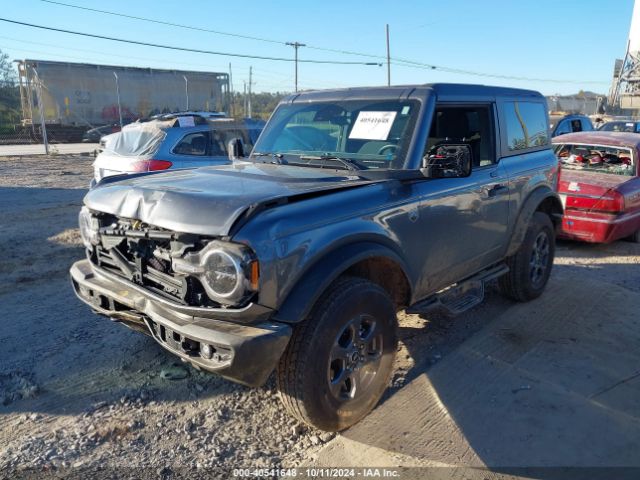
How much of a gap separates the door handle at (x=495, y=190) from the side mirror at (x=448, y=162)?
808 millimetres

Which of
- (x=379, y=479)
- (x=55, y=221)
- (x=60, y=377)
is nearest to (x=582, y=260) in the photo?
(x=379, y=479)

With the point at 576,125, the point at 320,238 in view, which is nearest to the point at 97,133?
the point at 576,125

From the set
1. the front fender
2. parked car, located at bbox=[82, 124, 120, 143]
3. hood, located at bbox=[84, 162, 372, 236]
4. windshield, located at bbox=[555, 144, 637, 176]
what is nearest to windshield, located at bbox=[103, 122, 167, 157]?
hood, located at bbox=[84, 162, 372, 236]

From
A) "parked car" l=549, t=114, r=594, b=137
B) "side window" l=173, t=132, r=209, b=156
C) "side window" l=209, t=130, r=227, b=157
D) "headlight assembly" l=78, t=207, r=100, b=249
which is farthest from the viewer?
"parked car" l=549, t=114, r=594, b=137

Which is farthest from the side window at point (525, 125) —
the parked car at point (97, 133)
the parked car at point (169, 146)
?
the parked car at point (97, 133)

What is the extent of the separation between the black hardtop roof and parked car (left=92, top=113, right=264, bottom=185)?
358 centimetres

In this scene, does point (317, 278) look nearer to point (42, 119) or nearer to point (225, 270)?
point (225, 270)

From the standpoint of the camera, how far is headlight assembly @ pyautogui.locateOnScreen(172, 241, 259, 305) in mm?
2549

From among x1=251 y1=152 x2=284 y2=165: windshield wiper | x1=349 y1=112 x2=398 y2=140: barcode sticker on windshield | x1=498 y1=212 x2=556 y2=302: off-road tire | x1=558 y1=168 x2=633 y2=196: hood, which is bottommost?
x1=498 y1=212 x2=556 y2=302: off-road tire

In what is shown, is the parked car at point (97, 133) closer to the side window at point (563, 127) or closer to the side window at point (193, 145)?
the side window at point (193, 145)

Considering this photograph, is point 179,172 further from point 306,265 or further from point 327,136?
point 306,265

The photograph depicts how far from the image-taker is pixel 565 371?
13.0ft

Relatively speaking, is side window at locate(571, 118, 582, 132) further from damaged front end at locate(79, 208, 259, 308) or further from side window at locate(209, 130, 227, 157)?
damaged front end at locate(79, 208, 259, 308)

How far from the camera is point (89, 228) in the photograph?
346cm
